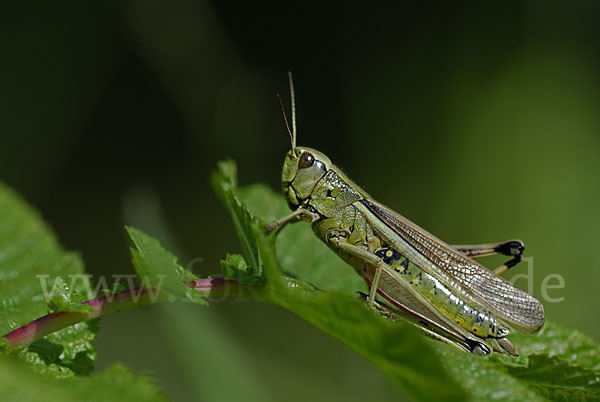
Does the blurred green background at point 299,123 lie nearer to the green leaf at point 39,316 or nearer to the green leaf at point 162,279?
the green leaf at point 39,316

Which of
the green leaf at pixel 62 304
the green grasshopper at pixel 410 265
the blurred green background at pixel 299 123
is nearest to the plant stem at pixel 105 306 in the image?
the green leaf at pixel 62 304

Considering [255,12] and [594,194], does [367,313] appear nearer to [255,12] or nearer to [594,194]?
[594,194]

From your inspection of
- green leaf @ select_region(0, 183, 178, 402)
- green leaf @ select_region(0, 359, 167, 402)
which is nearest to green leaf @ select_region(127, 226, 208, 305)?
green leaf @ select_region(0, 183, 178, 402)

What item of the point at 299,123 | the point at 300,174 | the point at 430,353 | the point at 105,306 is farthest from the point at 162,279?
the point at 299,123

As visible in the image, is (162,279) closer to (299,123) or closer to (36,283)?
(36,283)

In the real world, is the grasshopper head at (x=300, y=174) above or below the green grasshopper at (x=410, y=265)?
above

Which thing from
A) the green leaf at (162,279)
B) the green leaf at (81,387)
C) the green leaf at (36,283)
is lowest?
the green leaf at (36,283)

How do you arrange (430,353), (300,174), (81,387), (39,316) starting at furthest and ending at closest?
(300,174) < (39,316) < (430,353) < (81,387)
